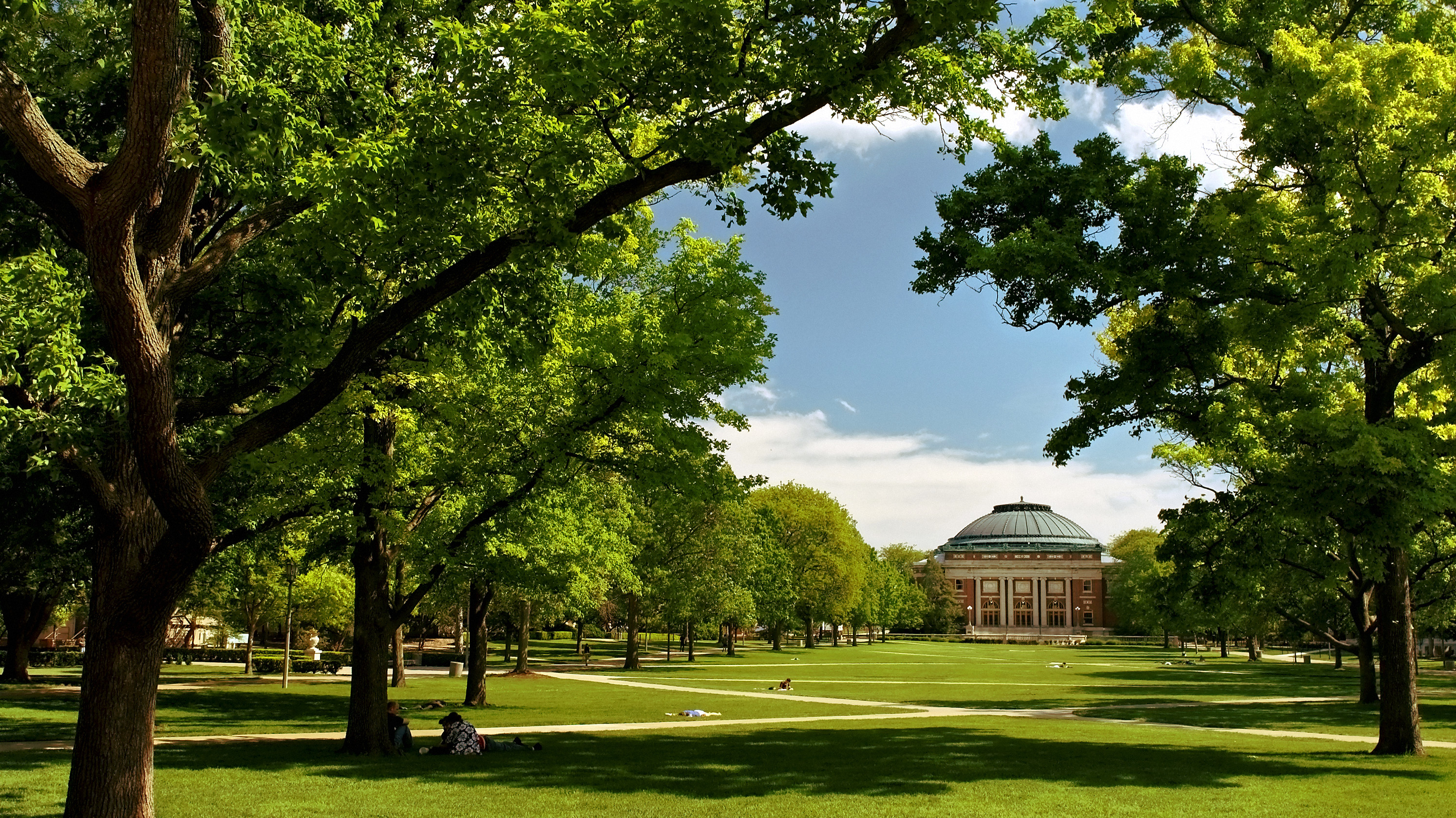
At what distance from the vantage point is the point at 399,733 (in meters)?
17.7

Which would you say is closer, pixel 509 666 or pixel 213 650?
pixel 509 666

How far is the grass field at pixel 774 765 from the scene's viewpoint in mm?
12336

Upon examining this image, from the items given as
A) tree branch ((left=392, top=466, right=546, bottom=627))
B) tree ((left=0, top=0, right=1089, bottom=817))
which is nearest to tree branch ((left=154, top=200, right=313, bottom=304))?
tree ((left=0, top=0, right=1089, bottom=817))

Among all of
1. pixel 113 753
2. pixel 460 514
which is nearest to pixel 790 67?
pixel 113 753

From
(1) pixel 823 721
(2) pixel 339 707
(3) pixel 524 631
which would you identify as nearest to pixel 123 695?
(1) pixel 823 721

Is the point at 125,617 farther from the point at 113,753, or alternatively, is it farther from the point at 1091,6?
the point at 1091,6

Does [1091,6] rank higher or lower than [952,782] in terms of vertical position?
higher

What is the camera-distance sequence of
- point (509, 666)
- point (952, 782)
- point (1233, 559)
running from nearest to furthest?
point (952, 782) → point (1233, 559) → point (509, 666)

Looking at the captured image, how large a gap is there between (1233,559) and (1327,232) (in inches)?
237

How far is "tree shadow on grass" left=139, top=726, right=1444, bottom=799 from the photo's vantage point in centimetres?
1416

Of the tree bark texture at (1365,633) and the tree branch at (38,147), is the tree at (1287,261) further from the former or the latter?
the tree branch at (38,147)

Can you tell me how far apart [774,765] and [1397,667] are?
1052cm

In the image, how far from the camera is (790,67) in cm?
846

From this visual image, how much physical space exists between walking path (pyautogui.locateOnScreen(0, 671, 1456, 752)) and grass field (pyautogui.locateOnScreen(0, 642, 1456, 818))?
0.65m
